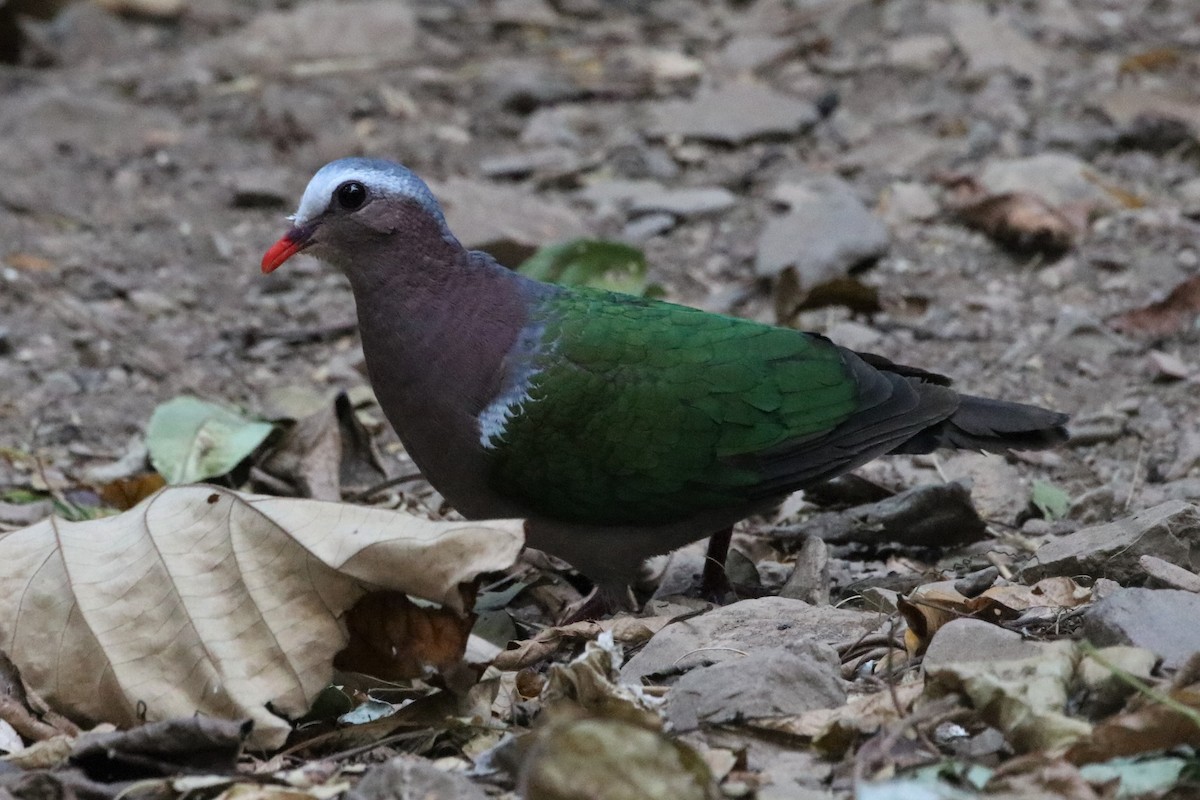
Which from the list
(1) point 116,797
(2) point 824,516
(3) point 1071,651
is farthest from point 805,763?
(2) point 824,516

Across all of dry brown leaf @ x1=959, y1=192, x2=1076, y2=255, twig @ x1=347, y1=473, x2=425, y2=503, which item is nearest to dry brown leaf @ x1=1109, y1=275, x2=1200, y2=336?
dry brown leaf @ x1=959, y1=192, x2=1076, y2=255

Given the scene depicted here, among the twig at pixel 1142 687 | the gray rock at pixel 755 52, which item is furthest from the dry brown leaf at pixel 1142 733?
the gray rock at pixel 755 52

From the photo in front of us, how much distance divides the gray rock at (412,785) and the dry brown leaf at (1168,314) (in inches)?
161

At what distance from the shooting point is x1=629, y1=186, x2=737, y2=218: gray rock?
7.55m

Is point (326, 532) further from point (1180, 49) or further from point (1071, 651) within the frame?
point (1180, 49)

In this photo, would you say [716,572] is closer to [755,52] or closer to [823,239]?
[823,239]

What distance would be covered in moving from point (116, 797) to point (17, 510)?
7.10 feet

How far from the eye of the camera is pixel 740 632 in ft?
11.5

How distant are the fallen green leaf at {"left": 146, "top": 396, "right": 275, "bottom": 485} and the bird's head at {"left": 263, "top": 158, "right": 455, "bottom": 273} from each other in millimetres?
927

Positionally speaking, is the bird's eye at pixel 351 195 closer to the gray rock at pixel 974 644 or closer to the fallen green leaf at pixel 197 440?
the fallen green leaf at pixel 197 440

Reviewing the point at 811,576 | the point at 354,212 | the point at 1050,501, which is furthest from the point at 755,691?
the point at 1050,501

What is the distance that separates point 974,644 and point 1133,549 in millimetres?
748

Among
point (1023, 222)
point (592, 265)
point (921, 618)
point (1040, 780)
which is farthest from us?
point (1023, 222)

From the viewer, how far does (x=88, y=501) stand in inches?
197
